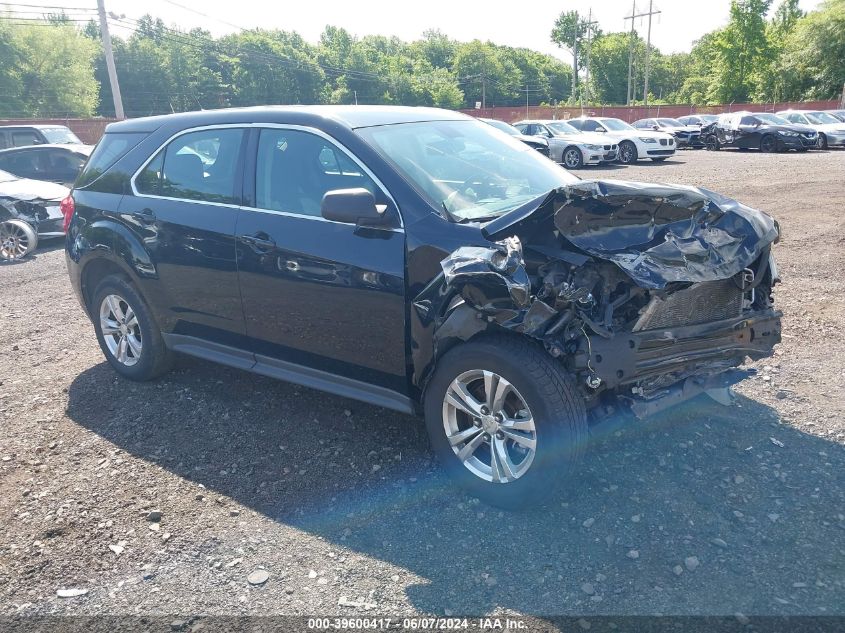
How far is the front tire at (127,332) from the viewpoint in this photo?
5.09m

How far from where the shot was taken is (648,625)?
2.68 metres

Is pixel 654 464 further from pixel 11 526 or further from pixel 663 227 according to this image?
pixel 11 526

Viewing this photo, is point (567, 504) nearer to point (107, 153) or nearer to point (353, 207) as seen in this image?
point (353, 207)

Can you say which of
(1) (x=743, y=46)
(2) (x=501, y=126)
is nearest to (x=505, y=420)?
(2) (x=501, y=126)

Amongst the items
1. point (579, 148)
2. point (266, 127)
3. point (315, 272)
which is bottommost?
point (579, 148)

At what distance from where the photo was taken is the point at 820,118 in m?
29.4

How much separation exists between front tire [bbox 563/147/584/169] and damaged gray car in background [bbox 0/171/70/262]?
15.9 meters

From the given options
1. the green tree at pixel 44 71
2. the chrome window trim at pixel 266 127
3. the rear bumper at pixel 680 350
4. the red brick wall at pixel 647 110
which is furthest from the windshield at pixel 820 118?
the green tree at pixel 44 71

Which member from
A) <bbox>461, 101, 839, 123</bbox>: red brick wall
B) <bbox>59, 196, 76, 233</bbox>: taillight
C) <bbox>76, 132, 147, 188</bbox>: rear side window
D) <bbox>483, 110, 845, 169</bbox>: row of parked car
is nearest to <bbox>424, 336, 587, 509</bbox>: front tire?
<bbox>76, 132, 147, 188</bbox>: rear side window

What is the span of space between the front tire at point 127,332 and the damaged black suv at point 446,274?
6cm

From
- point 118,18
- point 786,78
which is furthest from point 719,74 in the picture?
point 118,18

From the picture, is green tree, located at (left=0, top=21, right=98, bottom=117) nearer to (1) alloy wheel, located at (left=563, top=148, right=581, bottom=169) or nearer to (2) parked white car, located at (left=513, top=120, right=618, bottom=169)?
(2) parked white car, located at (left=513, top=120, right=618, bottom=169)

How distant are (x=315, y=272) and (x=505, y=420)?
4.55 feet

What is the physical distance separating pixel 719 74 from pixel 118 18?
59754mm
